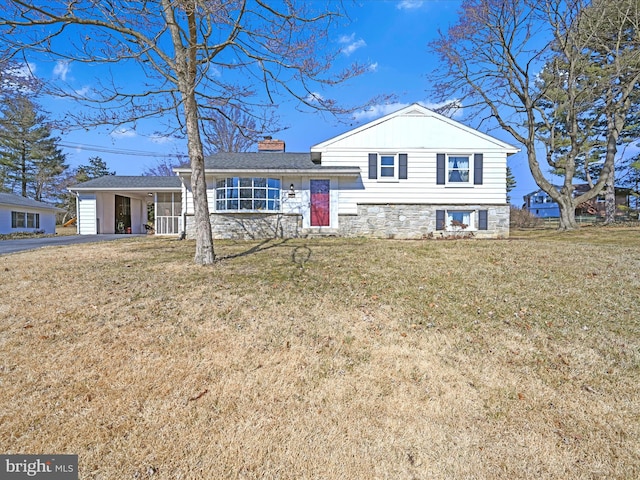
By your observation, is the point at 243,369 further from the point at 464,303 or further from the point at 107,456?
the point at 464,303

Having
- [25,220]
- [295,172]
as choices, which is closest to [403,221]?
[295,172]

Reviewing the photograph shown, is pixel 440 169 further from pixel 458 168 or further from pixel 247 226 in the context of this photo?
pixel 247 226

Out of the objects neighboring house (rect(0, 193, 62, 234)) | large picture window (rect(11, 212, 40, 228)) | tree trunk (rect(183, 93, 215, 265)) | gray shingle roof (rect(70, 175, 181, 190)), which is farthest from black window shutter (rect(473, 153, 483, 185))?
large picture window (rect(11, 212, 40, 228))

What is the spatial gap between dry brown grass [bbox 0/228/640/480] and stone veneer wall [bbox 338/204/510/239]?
300 inches

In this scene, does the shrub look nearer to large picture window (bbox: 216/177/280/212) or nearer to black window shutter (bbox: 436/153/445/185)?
black window shutter (bbox: 436/153/445/185)

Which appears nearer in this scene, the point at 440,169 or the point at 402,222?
the point at 440,169

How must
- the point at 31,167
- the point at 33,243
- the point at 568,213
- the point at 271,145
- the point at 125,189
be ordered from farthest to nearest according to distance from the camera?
the point at 31,167 < the point at 271,145 < the point at 568,213 < the point at 125,189 < the point at 33,243

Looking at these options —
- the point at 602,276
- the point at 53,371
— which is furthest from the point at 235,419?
the point at 602,276

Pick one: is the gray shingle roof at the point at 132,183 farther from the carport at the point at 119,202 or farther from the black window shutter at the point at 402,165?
the black window shutter at the point at 402,165

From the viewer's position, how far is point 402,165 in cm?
1346

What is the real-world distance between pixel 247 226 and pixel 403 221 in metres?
6.94

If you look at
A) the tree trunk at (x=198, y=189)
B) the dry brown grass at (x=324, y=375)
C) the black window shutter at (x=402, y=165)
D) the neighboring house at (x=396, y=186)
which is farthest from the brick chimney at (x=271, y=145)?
→ the dry brown grass at (x=324, y=375)

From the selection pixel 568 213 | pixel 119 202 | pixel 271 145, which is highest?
pixel 271 145

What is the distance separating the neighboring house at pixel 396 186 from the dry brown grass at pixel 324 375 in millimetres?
7583
